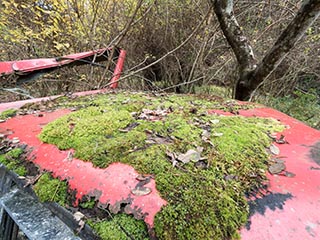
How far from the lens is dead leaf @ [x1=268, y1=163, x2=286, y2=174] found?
0.96 metres

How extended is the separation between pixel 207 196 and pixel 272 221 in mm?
205

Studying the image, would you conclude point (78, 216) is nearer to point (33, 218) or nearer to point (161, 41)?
point (33, 218)

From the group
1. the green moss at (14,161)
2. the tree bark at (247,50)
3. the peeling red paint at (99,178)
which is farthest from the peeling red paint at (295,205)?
the tree bark at (247,50)

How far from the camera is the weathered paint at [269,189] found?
0.69 metres

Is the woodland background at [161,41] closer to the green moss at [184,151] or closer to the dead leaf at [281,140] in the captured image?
the green moss at [184,151]

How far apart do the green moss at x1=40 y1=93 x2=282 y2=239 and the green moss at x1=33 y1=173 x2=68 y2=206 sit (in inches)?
5.7

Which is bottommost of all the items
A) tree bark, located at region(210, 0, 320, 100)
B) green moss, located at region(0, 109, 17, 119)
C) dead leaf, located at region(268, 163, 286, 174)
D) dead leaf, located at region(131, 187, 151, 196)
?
green moss, located at region(0, 109, 17, 119)

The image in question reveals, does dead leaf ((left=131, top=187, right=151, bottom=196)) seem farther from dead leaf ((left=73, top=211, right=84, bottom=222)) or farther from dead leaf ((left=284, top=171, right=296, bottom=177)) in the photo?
dead leaf ((left=284, top=171, right=296, bottom=177))

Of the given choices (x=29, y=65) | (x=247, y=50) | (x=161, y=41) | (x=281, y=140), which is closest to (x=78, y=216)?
(x=281, y=140)

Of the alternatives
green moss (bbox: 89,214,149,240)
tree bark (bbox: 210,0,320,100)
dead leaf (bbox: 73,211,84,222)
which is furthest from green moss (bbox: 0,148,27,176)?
tree bark (bbox: 210,0,320,100)

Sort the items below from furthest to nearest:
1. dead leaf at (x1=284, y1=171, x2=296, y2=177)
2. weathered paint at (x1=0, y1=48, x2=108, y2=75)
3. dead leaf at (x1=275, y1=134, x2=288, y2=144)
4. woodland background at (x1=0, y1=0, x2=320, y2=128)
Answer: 1. woodland background at (x1=0, y1=0, x2=320, y2=128)
2. weathered paint at (x1=0, y1=48, x2=108, y2=75)
3. dead leaf at (x1=275, y1=134, x2=288, y2=144)
4. dead leaf at (x1=284, y1=171, x2=296, y2=177)

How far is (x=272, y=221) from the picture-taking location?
707mm

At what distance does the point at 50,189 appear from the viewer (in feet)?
2.84

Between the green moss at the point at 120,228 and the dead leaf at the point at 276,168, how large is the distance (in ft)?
1.97
